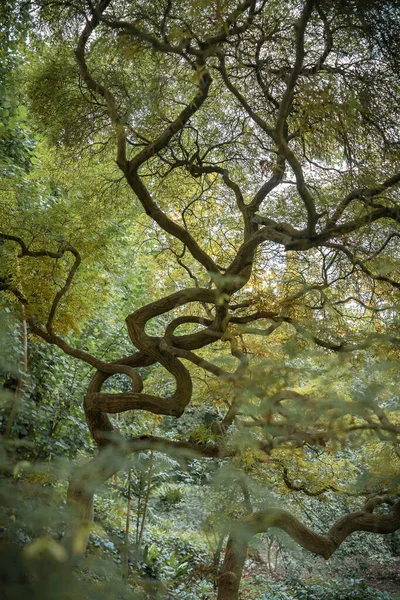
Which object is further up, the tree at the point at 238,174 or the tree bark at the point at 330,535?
the tree at the point at 238,174

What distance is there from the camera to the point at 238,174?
4.70 meters

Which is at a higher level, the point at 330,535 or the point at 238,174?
the point at 238,174

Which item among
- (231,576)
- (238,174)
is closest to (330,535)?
(231,576)

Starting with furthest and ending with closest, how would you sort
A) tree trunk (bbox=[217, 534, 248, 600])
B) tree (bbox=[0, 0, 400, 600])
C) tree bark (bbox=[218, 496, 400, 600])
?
tree trunk (bbox=[217, 534, 248, 600]), tree bark (bbox=[218, 496, 400, 600]), tree (bbox=[0, 0, 400, 600])

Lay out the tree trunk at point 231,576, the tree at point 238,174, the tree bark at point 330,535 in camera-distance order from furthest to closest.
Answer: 1. the tree trunk at point 231,576
2. the tree bark at point 330,535
3. the tree at point 238,174

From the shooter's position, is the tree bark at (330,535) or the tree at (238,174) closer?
the tree at (238,174)

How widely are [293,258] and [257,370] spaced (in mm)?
2560

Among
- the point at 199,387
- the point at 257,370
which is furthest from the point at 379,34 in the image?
the point at 199,387

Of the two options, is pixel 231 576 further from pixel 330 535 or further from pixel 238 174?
pixel 238 174

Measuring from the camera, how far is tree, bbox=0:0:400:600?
2.80 metres

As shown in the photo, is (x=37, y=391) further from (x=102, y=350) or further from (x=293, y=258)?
(x=293, y=258)

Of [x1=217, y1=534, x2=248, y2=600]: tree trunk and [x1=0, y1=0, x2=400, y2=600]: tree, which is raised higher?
[x1=0, y1=0, x2=400, y2=600]: tree

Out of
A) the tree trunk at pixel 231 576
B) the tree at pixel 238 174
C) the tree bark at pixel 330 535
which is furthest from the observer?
the tree trunk at pixel 231 576

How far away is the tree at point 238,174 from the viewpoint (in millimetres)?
2799
